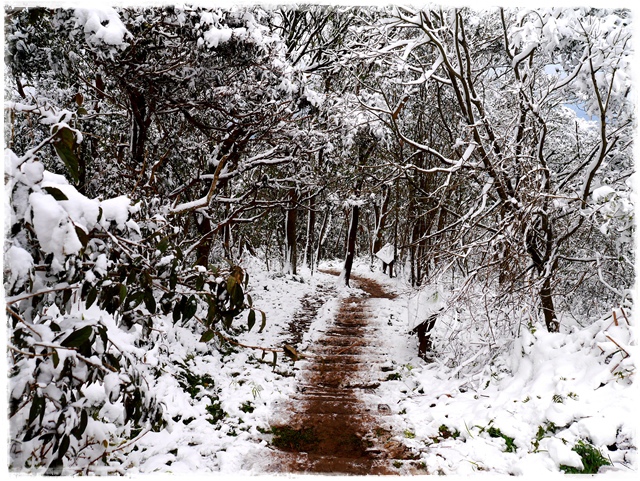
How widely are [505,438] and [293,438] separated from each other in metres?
2.17

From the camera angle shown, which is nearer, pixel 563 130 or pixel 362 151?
pixel 563 130

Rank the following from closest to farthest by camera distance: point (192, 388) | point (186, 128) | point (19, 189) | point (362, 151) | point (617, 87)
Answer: point (19, 189)
point (617, 87)
point (192, 388)
point (186, 128)
point (362, 151)

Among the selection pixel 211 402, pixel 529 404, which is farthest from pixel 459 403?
pixel 211 402

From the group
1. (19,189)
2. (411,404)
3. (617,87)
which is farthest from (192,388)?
(617,87)

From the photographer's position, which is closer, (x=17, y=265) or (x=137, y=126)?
(x=17, y=265)

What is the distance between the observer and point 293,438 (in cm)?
415

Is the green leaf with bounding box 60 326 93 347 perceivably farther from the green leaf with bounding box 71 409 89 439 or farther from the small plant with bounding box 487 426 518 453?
the small plant with bounding box 487 426 518 453

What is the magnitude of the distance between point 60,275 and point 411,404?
455 cm

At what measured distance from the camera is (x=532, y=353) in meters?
4.63

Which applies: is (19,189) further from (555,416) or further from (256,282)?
(256,282)

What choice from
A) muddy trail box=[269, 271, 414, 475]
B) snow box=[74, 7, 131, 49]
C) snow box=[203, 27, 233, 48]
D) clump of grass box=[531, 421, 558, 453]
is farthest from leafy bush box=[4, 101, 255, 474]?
snow box=[203, 27, 233, 48]

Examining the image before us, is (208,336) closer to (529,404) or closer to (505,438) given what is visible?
(505,438)

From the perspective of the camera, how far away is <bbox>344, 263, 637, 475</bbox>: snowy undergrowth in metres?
3.15

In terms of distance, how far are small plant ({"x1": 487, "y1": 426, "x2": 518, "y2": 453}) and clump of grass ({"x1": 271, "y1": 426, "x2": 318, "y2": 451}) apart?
1815mm
